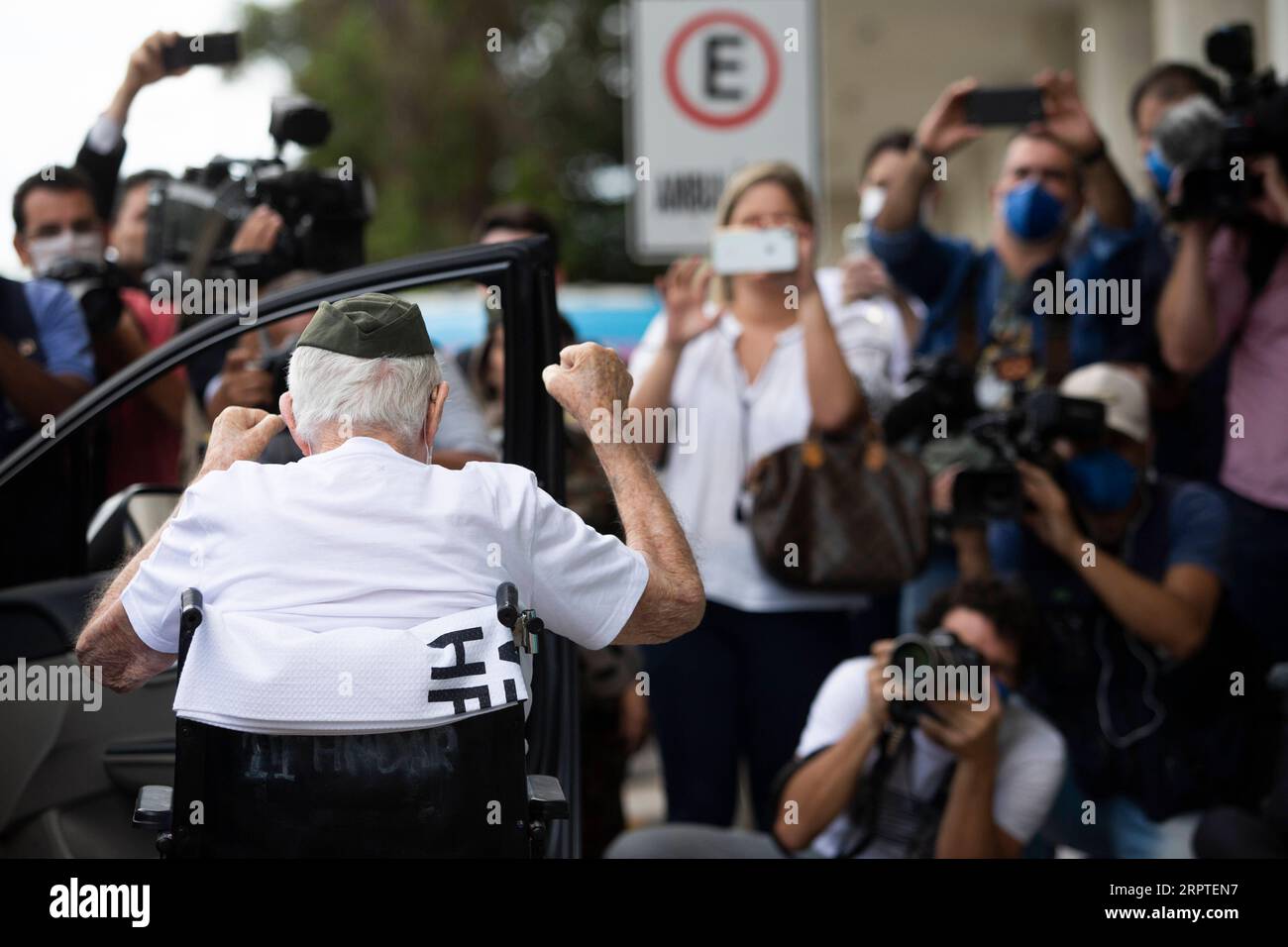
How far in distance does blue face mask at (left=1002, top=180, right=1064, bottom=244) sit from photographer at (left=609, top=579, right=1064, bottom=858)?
108 centimetres

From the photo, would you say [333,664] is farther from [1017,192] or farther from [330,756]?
[1017,192]

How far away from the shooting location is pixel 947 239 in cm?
483

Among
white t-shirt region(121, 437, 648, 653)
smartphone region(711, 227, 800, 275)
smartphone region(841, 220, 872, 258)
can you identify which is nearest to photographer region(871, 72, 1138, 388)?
smartphone region(841, 220, 872, 258)

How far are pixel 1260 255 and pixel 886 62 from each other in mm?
9528

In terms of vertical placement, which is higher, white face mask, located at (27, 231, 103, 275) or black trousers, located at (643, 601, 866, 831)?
white face mask, located at (27, 231, 103, 275)

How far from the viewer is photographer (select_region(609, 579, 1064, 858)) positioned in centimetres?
379

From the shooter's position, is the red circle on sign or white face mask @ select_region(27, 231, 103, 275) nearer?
white face mask @ select_region(27, 231, 103, 275)

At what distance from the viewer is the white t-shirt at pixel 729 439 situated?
4.29 metres

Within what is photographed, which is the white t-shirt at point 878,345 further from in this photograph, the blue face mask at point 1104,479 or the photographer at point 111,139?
the photographer at point 111,139

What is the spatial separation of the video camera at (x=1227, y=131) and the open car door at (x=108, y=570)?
1932 millimetres

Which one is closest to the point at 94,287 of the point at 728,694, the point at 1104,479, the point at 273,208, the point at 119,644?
the point at 273,208

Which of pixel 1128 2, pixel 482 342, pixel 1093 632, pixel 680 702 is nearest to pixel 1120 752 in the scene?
pixel 1093 632

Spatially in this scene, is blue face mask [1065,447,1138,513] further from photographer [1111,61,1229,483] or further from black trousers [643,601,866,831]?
black trousers [643,601,866,831]

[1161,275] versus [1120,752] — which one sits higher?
[1161,275]
